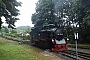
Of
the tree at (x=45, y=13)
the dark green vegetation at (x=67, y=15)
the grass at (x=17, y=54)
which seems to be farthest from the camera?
the tree at (x=45, y=13)

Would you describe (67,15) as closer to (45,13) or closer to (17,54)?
(45,13)

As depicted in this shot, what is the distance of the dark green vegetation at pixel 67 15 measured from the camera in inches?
1148

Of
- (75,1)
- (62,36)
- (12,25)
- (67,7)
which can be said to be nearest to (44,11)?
(67,7)

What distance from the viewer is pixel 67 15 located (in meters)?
36.2

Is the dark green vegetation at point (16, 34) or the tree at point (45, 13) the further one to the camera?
the dark green vegetation at point (16, 34)

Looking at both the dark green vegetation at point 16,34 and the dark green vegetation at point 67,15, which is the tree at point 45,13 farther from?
the dark green vegetation at point 16,34

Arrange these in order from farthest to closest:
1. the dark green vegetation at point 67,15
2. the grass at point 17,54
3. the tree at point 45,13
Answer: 1. the tree at point 45,13
2. the dark green vegetation at point 67,15
3. the grass at point 17,54

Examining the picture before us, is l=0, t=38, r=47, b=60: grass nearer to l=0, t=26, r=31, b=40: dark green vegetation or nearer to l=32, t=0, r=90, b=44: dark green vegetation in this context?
l=32, t=0, r=90, b=44: dark green vegetation

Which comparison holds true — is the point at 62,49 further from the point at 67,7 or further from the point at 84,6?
the point at 67,7

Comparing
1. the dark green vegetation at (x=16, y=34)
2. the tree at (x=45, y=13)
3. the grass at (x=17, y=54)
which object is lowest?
the grass at (x=17, y=54)

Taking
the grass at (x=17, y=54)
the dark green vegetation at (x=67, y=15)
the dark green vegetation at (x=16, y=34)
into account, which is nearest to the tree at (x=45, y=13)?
the dark green vegetation at (x=67, y=15)

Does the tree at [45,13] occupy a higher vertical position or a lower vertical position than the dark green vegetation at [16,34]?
higher

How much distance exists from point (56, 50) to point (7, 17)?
8190 millimetres

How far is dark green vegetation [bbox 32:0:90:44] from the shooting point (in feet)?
95.7
